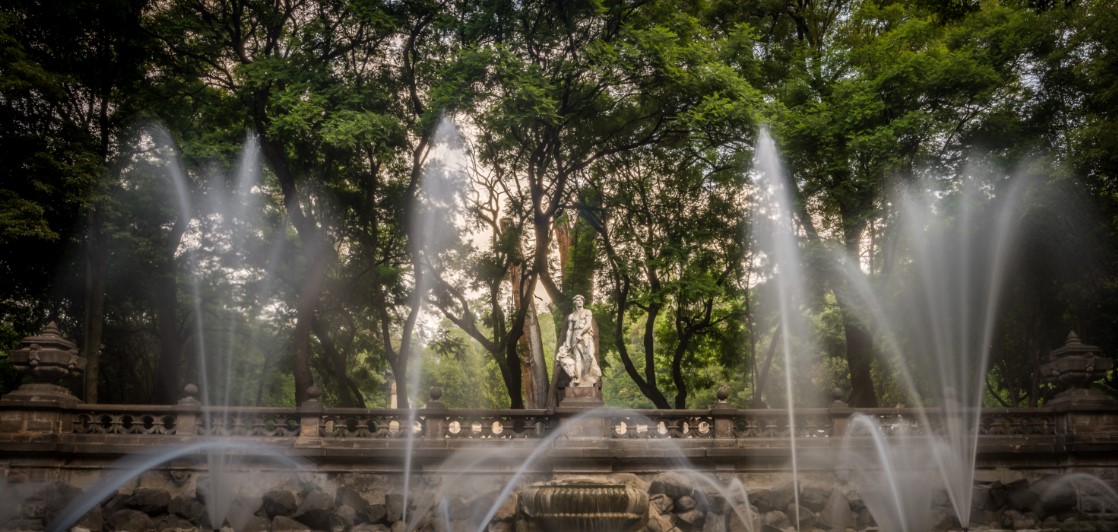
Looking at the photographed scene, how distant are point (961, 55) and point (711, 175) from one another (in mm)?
7291

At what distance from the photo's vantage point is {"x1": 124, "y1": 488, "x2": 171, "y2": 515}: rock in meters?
15.8

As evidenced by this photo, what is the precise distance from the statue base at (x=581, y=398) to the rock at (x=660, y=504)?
1.96 m

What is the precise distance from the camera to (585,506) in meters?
14.8

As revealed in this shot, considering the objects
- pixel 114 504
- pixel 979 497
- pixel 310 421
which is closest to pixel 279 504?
pixel 310 421

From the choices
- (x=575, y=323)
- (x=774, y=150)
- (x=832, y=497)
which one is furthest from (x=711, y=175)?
(x=832, y=497)

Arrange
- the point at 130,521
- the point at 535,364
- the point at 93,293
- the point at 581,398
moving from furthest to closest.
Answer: the point at 535,364, the point at 93,293, the point at 581,398, the point at 130,521

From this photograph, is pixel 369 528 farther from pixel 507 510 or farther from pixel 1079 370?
pixel 1079 370

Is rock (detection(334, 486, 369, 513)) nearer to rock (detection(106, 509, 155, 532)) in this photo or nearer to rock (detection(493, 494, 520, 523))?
rock (detection(493, 494, 520, 523))

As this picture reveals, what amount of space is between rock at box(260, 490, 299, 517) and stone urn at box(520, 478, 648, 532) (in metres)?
4.22

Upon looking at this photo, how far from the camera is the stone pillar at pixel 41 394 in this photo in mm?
15945

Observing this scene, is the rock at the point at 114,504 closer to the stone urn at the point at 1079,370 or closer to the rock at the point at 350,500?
the rock at the point at 350,500

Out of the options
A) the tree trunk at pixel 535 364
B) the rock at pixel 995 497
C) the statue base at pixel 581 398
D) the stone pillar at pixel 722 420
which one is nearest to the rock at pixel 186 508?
the statue base at pixel 581 398

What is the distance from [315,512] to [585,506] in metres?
4.66

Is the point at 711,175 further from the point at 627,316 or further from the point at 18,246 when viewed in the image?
the point at 18,246
